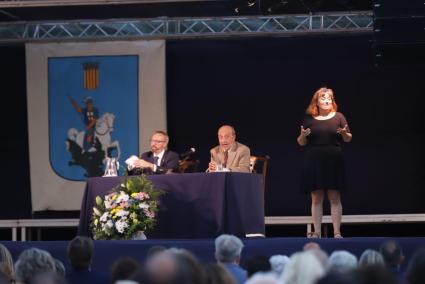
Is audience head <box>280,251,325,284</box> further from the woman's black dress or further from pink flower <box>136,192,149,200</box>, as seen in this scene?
the woman's black dress

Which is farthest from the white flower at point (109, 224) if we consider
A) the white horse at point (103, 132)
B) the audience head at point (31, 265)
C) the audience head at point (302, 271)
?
the audience head at point (302, 271)

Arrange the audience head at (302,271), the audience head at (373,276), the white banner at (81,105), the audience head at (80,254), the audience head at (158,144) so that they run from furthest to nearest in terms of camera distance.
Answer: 1. the white banner at (81,105)
2. the audience head at (158,144)
3. the audience head at (80,254)
4. the audience head at (302,271)
5. the audience head at (373,276)

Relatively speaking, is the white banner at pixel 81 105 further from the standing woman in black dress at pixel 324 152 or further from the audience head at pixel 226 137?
the standing woman in black dress at pixel 324 152

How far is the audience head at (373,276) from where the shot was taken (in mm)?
3111

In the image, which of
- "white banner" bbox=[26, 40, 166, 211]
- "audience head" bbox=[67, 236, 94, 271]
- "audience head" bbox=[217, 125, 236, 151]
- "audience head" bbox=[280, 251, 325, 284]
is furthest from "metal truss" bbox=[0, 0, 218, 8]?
"audience head" bbox=[280, 251, 325, 284]

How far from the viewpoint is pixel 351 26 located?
40.2 ft

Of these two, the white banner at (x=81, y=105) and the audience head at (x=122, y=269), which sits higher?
Result: the white banner at (x=81, y=105)

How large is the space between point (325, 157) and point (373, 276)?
6.64 meters

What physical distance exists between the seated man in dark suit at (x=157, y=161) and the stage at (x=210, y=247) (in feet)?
5.46

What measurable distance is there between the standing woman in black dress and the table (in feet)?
1.91

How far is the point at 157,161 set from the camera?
34.2 feet

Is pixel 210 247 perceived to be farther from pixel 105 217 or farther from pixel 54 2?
pixel 54 2

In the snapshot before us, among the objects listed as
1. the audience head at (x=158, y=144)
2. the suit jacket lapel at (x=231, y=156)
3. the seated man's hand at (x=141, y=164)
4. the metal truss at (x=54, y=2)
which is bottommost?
the seated man's hand at (x=141, y=164)

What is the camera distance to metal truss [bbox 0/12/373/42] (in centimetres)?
1225
